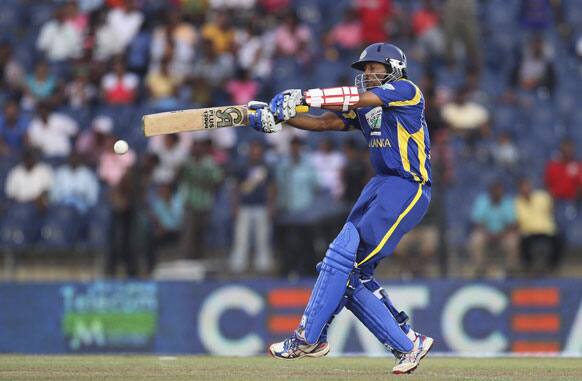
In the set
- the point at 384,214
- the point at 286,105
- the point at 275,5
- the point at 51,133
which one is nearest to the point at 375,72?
the point at 286,105

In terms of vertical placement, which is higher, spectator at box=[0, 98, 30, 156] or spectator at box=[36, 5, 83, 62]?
spectator at box=[36, 5, 83, 62]

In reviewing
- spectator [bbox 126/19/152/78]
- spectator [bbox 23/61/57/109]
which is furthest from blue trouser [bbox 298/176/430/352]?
spectator [bbox 23/61/57/109]

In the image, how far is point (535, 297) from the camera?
13945mm

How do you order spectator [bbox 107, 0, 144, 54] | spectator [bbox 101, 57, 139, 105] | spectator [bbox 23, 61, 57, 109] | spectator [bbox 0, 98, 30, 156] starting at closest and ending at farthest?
1. spectator [bbox 0, 98, 30, 156]
2. spectator [bbox 101, 57, 139, 105]
3. spectator [bbox 23, 61, 57, 109]
4. spectator [bbox 107, 0, 144, 54]

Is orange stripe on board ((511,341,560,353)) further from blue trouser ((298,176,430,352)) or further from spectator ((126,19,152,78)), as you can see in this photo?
spectator ((126,19,152,78))

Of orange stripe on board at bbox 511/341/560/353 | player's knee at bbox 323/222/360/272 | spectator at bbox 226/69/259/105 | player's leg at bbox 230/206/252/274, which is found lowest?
orange stripe on board at bbox 511/341/560/353

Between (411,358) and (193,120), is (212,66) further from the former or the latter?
(411,358)

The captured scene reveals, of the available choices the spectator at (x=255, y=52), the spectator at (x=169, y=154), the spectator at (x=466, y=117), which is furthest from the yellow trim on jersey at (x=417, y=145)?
the spectator at (x=255, y=52)

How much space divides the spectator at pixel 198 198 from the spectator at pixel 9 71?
13.7 ft

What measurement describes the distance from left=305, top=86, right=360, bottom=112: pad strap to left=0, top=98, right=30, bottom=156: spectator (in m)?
8.84

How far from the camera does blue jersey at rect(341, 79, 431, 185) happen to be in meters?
8.45

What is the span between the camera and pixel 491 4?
1866 centimetres

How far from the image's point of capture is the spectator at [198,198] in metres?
14.8

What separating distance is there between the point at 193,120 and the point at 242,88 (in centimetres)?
857
